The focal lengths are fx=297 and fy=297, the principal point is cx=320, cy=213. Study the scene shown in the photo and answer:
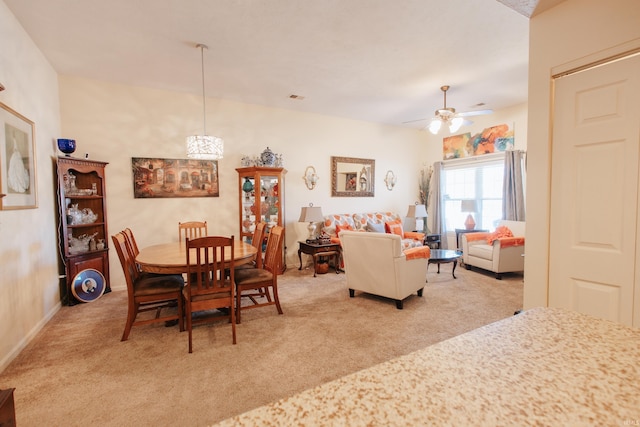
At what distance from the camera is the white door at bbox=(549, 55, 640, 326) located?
170cm

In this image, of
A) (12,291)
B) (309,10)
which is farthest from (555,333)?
(12,291)

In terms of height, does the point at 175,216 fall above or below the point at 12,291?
above

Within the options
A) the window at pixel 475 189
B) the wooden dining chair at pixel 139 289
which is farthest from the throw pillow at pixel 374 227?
the wooden dining chair at pixel 139 289

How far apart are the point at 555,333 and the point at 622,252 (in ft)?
4.63

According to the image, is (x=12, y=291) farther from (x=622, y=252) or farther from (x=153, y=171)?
(x=622, y=252)

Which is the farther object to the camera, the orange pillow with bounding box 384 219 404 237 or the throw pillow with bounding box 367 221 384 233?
the orange pillow with bounding box 384 219 404 237

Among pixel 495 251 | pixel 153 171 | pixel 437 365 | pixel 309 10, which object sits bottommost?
pixel 495 251

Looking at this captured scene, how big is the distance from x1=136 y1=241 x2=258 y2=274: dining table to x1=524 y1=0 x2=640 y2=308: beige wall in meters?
2.42

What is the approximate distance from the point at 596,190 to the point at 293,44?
2.92m

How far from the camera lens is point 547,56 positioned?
78.1 inches

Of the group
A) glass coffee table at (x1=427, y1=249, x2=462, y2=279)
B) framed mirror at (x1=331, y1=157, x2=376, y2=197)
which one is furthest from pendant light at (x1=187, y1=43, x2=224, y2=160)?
glass coffee table at (x1=427, y1=249, x2=462, y2=279)

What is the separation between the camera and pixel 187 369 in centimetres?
227

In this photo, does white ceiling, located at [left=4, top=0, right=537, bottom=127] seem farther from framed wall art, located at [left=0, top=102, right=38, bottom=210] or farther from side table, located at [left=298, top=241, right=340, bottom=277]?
side table, located at [left=298, top=241, right=340, bottom=277]

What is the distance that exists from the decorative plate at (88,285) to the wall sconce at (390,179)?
5419 millimetres
